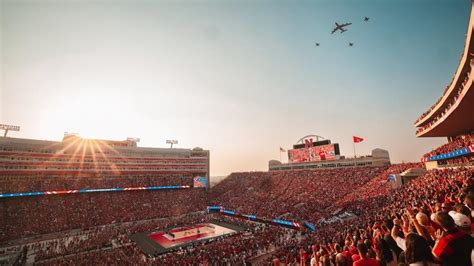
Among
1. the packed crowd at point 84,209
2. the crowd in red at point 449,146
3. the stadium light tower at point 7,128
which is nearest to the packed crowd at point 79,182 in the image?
the packed crowd at point 84,209

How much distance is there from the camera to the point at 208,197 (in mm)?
59500

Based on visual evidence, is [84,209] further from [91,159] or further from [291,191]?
[291,191]

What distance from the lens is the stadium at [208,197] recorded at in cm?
2119

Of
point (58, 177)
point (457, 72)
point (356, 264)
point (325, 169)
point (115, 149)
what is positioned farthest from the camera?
point (115, 149)

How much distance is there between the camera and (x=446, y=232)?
11.7 ft

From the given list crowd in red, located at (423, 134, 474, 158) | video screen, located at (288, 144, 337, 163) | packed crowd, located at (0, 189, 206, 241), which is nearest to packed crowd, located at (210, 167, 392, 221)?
video screen, located at (288, 144, 337, 163)

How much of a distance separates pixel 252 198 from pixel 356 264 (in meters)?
47.4

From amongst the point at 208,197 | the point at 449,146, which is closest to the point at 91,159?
the point at 208,197

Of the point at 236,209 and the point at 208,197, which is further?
the point at 208,197

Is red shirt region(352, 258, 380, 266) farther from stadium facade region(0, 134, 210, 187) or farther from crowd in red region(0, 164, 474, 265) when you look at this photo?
stadium facade region(0, 134, 210, 187)

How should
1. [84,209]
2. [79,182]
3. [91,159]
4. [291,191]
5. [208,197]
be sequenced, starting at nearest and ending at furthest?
[84,209], [291,191], [79,182], [91,159], [208,197]

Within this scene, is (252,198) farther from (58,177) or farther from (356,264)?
(356,264)

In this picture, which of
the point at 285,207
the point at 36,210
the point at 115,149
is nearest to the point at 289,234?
the point at 285,207

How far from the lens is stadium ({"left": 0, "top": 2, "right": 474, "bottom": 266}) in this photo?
834 inches
